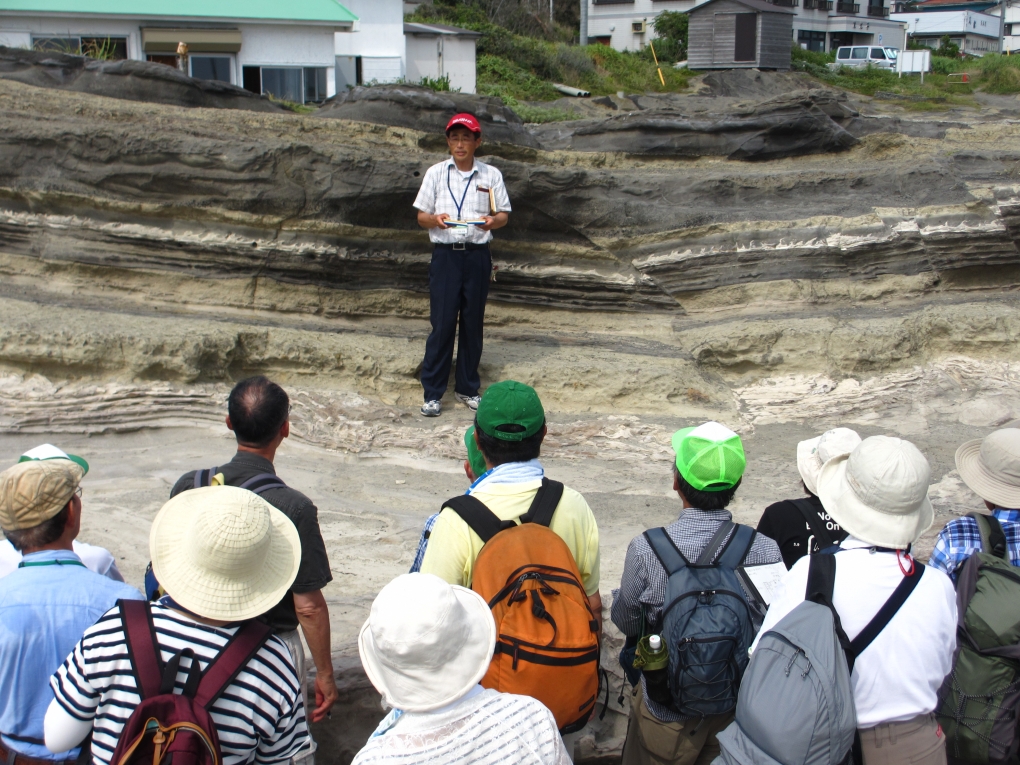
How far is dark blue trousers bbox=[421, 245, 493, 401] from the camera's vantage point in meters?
5.42

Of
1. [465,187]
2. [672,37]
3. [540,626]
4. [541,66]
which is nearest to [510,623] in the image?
[540,626]

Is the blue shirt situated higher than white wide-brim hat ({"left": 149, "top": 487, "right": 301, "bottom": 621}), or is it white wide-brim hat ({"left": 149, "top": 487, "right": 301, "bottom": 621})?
white wide-brim hat ({"left": 149, "top": 487, "right": 301, "bottom": 621})

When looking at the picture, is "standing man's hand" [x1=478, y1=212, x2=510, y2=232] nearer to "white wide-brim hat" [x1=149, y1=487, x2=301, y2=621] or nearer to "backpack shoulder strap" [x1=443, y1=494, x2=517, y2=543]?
"backpack shoulder strap" [x1=443, y1=494, x2=517, y2=543]

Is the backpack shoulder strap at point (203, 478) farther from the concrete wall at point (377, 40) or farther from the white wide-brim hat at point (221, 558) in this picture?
the concrete wall at point (377, 40)

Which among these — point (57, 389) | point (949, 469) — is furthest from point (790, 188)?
point (57, 389)

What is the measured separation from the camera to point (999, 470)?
256cm

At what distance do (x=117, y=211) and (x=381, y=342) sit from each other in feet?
6.10

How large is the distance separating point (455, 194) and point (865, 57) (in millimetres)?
34555

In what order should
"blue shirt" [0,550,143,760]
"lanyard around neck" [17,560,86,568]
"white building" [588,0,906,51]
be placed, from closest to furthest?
"blue shirt" [0,550,143,760], "lanyard around neck" [17,560,86,568], "white building" [588,0,906,51]

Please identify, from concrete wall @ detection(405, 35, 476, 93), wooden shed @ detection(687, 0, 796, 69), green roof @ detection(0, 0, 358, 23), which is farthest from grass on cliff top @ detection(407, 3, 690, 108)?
green roof @ detection(0, 0, 358, 23)

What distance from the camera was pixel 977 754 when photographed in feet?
7.48

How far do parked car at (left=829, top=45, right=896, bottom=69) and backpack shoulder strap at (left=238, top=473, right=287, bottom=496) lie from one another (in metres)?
34.8

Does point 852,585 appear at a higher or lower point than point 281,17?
lower

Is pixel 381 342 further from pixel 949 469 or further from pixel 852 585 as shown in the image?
pixel 852 585
